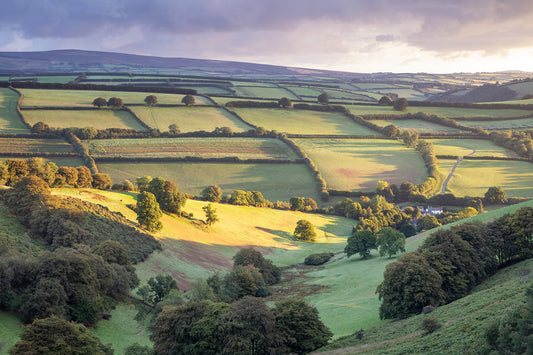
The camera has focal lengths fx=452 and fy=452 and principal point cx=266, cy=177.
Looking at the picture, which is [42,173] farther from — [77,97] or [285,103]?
[285,103]

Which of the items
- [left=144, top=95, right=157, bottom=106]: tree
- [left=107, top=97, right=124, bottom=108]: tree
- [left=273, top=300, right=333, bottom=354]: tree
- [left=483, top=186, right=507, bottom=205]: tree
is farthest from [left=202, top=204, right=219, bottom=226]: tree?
[left=144, top=95, right=157, bottom=106]: tree

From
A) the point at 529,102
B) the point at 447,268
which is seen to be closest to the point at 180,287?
the point at 447,268

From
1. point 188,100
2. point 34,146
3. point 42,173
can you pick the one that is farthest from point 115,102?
point 42,173

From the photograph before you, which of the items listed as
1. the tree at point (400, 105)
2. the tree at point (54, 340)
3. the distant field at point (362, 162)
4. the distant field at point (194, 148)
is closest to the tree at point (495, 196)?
the distant field at point (362, 162)

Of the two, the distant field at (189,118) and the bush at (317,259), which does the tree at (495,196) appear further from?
the distant field at (189,118)

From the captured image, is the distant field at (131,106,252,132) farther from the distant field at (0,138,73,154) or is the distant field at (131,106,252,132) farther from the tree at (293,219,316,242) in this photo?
the tree at (293,219,316,242)
